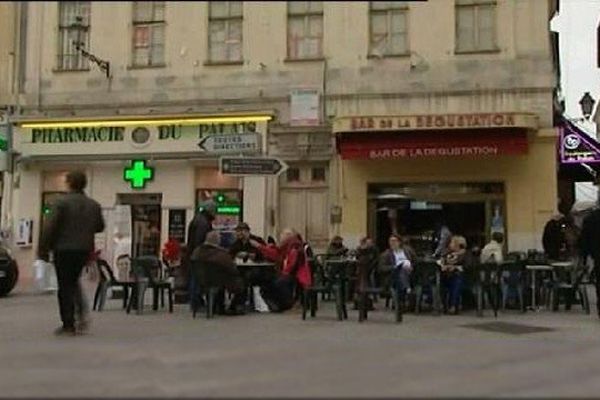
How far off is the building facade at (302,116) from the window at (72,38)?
5 cm

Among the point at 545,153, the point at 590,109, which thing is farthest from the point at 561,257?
the point at 590,109

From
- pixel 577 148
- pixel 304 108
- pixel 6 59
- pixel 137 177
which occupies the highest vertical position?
pixel 6 59

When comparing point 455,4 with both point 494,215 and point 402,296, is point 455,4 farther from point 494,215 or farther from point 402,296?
point 402,296

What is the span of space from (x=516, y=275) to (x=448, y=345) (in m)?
4.43

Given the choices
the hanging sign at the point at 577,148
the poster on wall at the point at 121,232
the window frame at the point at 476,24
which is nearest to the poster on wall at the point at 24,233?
the poster on wall at the point at 121,232

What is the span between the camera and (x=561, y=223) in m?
18.1

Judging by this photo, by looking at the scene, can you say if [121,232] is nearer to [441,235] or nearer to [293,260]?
[441,235]

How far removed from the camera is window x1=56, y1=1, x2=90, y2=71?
2188cm

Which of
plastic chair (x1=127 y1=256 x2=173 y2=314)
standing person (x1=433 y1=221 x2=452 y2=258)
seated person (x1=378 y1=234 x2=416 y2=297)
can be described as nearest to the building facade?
standing person (x1=433 y1=221 x2=452 y2=258)

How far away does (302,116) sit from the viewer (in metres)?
20.1

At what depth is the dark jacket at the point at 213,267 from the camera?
12602mm

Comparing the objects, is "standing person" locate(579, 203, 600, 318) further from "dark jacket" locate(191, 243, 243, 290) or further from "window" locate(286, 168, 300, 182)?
"window" locate(286, 168, 300, 182)

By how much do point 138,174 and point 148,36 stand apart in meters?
3.47

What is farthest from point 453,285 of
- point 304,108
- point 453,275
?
point 304,108
